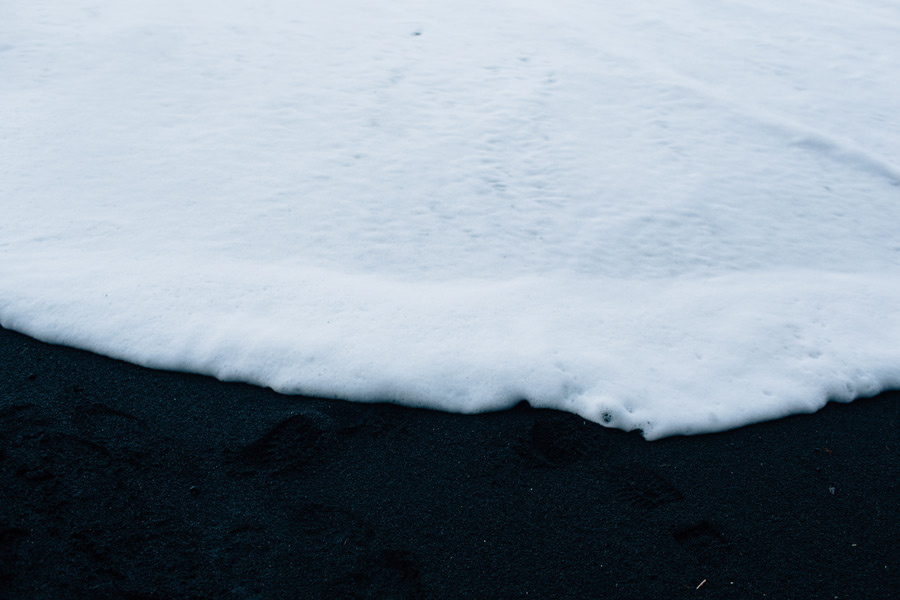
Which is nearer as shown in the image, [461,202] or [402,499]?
[402,499]

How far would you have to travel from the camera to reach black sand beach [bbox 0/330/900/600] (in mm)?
1292

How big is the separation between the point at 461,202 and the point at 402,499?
1.21 metres

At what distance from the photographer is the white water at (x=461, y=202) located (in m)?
1.77

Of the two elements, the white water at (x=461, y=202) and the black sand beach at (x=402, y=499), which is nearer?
the black sand beach at (x=402, y=499)

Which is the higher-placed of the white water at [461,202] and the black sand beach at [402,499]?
the white water at [461,202]

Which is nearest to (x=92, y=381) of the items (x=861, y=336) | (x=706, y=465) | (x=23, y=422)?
(x=23, y=422)

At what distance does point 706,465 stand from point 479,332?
2.10ft

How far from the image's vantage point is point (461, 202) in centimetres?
238

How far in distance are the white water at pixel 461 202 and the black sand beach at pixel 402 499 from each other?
0.09 metres

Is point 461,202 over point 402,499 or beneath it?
over

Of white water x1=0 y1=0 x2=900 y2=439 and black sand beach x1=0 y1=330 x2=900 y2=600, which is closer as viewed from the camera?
black sand beach x1=0 y1=330 x2=900 y2=600

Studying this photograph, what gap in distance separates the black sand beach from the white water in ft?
Result: 0.31

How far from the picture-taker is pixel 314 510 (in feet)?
4.62

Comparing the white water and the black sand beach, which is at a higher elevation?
the white water
